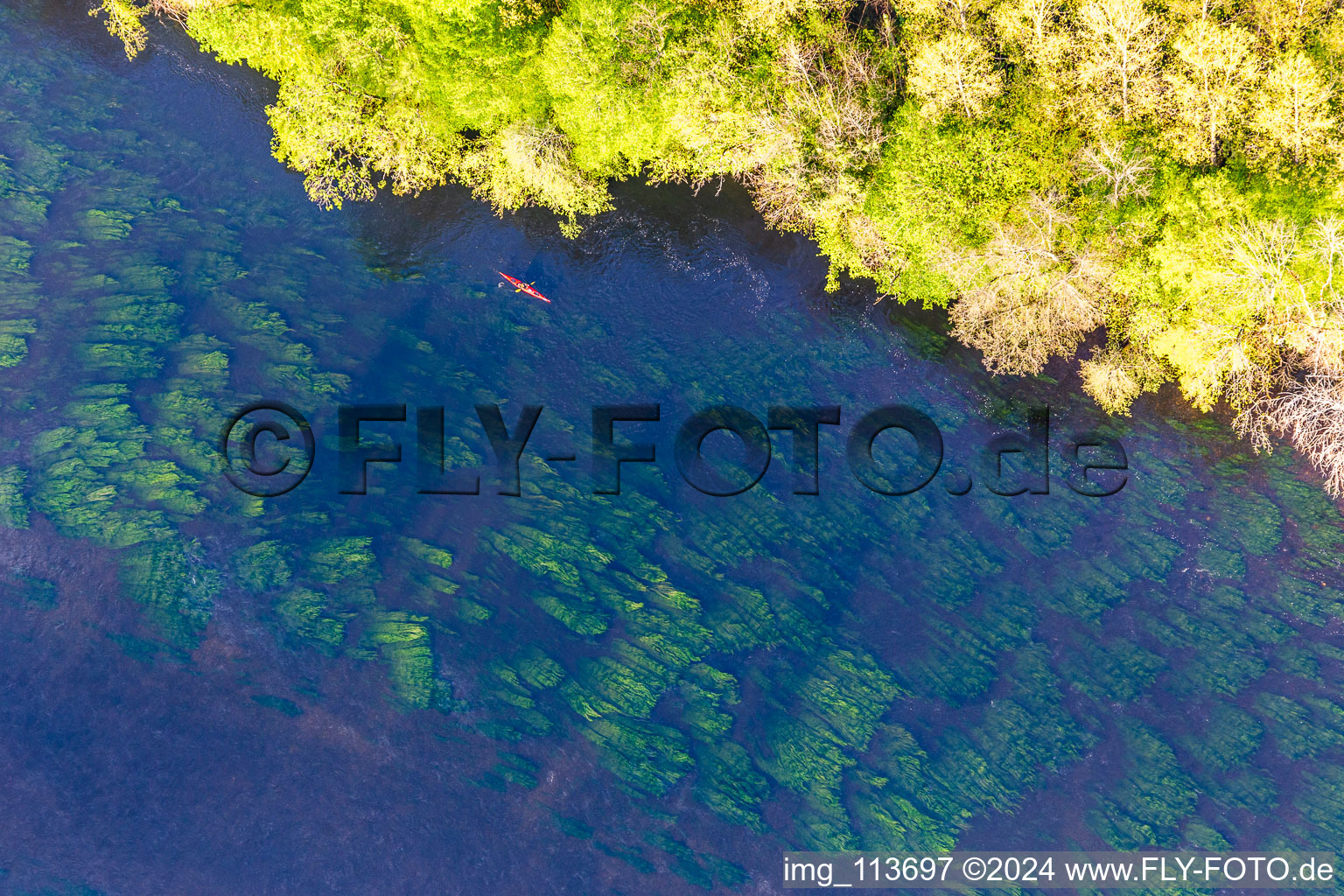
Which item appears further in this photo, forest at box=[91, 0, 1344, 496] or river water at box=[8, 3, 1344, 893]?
river water at box=[8, 3, 1344, 893]

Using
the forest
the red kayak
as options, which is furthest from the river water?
the forest

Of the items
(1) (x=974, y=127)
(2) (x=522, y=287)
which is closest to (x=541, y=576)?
(2) (x=522, y=287)

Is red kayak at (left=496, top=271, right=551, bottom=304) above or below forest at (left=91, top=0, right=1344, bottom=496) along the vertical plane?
below

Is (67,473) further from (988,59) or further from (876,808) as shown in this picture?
(988,59)

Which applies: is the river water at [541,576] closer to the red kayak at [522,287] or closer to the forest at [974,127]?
the red kayak at [522,287]

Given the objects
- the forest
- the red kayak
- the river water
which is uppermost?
the forest

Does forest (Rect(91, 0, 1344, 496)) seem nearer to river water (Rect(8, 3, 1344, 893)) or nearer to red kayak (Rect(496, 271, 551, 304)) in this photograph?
river water (Rect(8, 3, 1344, 893))

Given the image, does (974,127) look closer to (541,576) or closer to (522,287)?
(522,287)
